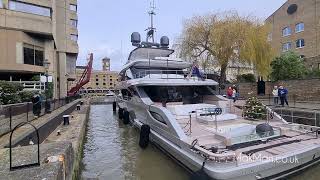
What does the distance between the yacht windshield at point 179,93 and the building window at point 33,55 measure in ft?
59.2

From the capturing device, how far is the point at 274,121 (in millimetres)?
10945

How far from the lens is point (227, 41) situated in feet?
82.9

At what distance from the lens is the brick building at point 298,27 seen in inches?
1523

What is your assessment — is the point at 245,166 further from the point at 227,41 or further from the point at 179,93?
the point at 227,41

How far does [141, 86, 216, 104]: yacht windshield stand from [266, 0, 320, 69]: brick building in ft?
81.5

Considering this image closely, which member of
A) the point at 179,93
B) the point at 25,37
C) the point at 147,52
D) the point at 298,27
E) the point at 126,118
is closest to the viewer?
the point at 179,93

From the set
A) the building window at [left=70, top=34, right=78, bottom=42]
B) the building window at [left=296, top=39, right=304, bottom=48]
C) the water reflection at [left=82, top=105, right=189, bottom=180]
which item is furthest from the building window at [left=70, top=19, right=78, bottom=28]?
the water reflection at [left=82, top=105, right=189, bottom=180]

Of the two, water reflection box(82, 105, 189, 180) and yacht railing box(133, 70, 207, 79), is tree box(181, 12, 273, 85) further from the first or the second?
water reflection box(82, 105, 189, 180)

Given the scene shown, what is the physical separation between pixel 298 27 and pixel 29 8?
35053 mm

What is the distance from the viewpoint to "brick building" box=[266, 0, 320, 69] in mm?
38688

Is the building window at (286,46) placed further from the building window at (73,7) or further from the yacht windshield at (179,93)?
the building window at (73,7)

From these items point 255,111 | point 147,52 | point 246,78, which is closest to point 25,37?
point 147,52

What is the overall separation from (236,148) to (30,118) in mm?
10150

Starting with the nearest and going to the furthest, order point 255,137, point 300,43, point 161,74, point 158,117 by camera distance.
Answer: point 255,137 → point 158,117 → point 161,74 → point 300,43
